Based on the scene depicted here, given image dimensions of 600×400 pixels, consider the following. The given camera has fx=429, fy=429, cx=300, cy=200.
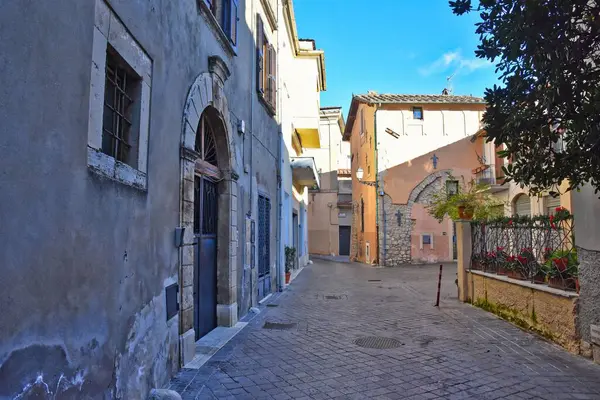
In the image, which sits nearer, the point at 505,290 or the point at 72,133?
the point at 72,133

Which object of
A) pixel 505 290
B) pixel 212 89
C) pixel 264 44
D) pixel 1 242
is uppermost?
pixel 264 44

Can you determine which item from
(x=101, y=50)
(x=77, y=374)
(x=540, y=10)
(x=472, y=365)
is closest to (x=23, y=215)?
(x=77, y=374)

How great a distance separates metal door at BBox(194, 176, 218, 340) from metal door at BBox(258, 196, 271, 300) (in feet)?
A: 9.55

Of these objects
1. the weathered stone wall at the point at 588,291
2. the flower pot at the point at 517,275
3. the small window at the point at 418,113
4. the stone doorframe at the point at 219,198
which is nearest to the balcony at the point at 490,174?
the small window at the point at 418,113

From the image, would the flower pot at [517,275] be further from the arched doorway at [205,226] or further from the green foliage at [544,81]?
the arched doorway at [205,226]

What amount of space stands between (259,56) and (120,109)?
6.45m

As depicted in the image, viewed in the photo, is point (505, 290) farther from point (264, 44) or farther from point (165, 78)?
point (264, 44)

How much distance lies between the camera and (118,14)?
10.8ft

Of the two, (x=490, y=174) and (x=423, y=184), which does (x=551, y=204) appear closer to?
(x=490, y=174)

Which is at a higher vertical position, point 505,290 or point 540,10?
point 540,10

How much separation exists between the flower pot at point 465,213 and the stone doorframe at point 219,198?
17.7 ft

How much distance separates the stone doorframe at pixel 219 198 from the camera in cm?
497

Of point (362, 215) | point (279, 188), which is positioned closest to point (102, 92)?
point (279, 188)

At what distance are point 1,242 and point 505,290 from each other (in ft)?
25.4
